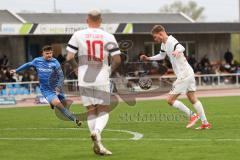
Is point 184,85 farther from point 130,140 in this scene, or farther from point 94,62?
point 94,62

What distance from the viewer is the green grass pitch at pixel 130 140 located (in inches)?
433

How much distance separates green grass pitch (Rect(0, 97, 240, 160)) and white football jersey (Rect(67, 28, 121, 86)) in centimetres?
120

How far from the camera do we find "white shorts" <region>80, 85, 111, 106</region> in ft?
36.9

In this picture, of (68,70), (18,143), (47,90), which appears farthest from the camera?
(68,70)

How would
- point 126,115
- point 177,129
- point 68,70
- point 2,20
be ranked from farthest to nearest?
point 2,20, point 68,70, point 126,115, point 177,129

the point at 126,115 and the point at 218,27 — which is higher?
the point at 218,27

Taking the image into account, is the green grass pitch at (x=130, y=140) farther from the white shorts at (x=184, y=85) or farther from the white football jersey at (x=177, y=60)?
the white football jersey at (x=177, y=60)

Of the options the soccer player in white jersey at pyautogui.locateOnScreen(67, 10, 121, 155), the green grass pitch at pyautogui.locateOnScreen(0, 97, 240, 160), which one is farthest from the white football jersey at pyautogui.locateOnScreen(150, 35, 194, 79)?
the soccer player in white jersey at pyautogui.locateOnScreen(67, 10, 121, 155)

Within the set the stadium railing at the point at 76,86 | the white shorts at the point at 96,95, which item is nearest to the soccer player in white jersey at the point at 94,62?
the white shorts at the point at 96,95

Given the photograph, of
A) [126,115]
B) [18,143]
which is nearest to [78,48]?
[18,143]

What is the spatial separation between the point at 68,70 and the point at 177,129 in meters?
21.5

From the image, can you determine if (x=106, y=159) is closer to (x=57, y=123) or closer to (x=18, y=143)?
(x=18, y=143)

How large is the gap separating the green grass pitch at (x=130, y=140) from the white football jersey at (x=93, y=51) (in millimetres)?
1202

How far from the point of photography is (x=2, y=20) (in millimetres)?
40250
